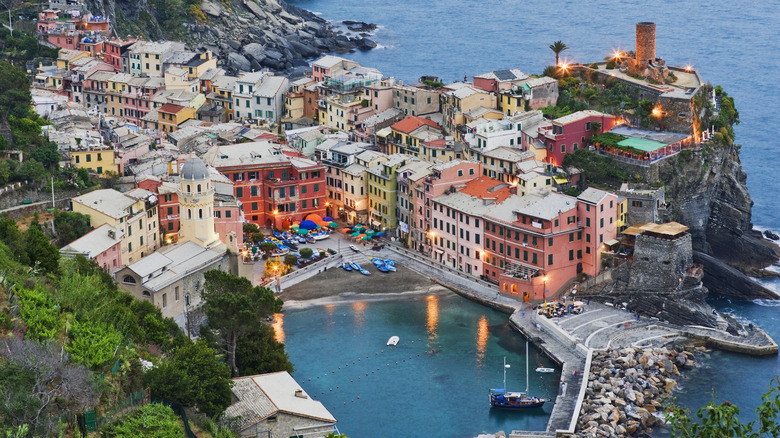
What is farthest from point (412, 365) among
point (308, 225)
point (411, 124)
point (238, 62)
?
point (238, 62)

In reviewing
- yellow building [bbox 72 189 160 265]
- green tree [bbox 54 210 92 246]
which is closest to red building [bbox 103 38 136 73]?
yellow building [bbox 72 189 160 265]

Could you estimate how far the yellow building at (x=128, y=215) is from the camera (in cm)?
8019

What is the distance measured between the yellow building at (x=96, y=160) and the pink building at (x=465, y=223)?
24.2 metres

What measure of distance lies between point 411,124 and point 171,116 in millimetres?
23748

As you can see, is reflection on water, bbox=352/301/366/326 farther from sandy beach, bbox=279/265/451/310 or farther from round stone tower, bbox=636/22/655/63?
round stone tower, bbox=636/22/655/63

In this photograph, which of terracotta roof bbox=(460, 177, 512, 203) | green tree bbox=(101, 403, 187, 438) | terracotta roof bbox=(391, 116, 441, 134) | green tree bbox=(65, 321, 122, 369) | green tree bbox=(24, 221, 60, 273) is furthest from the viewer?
terracotta roof bbox=(391, 116, 441, 134)

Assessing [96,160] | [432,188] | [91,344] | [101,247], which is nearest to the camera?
[91,344]

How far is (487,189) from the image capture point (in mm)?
91625

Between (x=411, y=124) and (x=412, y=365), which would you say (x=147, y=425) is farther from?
(x=411, y=124)

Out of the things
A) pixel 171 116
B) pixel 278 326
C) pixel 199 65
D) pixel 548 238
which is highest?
pixel 199 65

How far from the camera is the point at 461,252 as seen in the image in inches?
3593

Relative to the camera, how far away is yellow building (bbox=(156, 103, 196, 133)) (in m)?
115

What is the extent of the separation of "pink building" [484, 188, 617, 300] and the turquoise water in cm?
378

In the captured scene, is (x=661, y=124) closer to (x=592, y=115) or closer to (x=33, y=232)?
(x=592, y=115)
